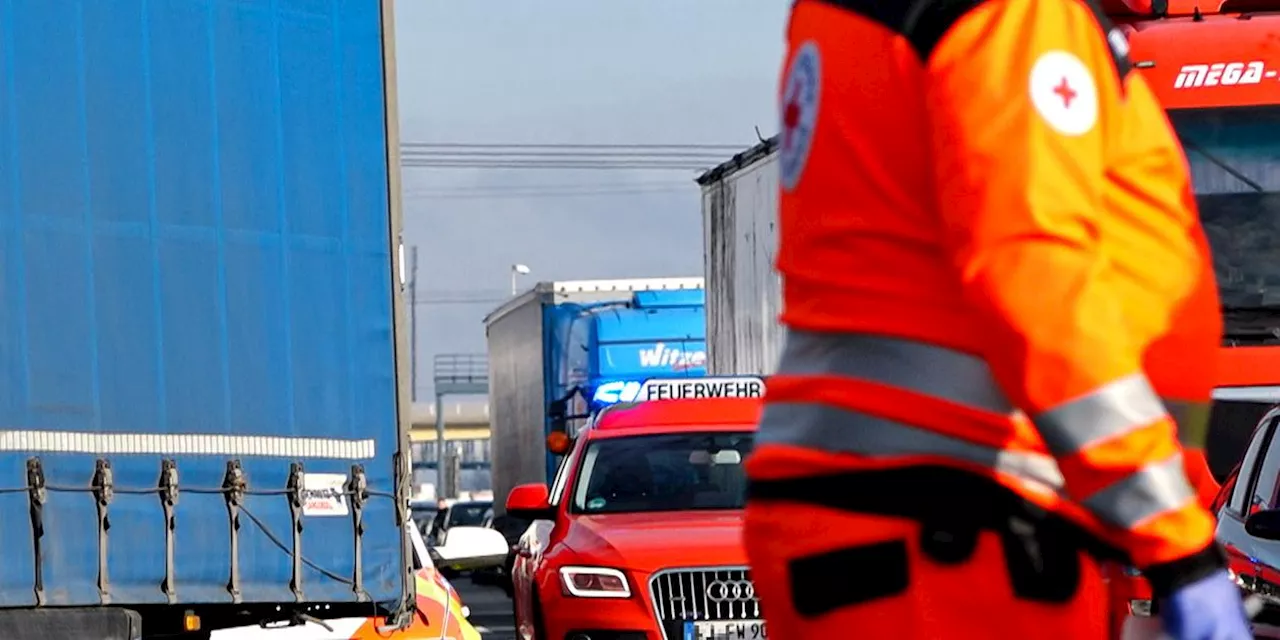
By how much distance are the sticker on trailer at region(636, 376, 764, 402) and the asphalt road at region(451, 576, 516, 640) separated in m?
6.85

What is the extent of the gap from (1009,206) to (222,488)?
19.3 ft

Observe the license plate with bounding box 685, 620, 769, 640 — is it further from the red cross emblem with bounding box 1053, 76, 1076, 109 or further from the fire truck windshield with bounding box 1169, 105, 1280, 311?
the red cross emblem with bounding box 1053, 76, 1076, 109

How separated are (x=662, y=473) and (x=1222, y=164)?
3406 millimetres

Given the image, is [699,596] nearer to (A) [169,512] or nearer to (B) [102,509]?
(A) [169,512]

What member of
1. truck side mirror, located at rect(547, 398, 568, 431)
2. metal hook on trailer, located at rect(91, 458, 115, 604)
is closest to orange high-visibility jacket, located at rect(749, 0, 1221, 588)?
metal hook on trailer, located at rect(91, 458, 115, 604)

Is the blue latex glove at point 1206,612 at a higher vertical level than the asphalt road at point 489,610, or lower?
higher

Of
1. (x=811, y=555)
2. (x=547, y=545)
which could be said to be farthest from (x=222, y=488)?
(x=811, y=555)

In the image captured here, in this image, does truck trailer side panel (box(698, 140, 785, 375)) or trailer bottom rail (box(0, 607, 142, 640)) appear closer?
trailer bottom rail (box(0, 607, 142, 640))

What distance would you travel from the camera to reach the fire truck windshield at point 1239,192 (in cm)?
1316

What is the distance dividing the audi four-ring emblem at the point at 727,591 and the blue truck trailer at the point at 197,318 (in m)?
3.24

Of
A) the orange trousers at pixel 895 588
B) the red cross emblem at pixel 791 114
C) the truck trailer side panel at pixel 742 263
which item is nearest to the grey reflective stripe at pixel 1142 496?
the orange trousers at pixel 895 588

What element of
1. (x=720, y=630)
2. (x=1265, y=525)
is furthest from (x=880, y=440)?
(x=720, y=630)

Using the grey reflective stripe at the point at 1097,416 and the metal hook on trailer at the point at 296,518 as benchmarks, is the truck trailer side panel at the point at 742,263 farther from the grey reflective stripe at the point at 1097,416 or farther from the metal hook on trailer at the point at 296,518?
the grey reflective stripe at the point at 1097,416

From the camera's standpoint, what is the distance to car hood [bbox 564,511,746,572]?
39.9ft
